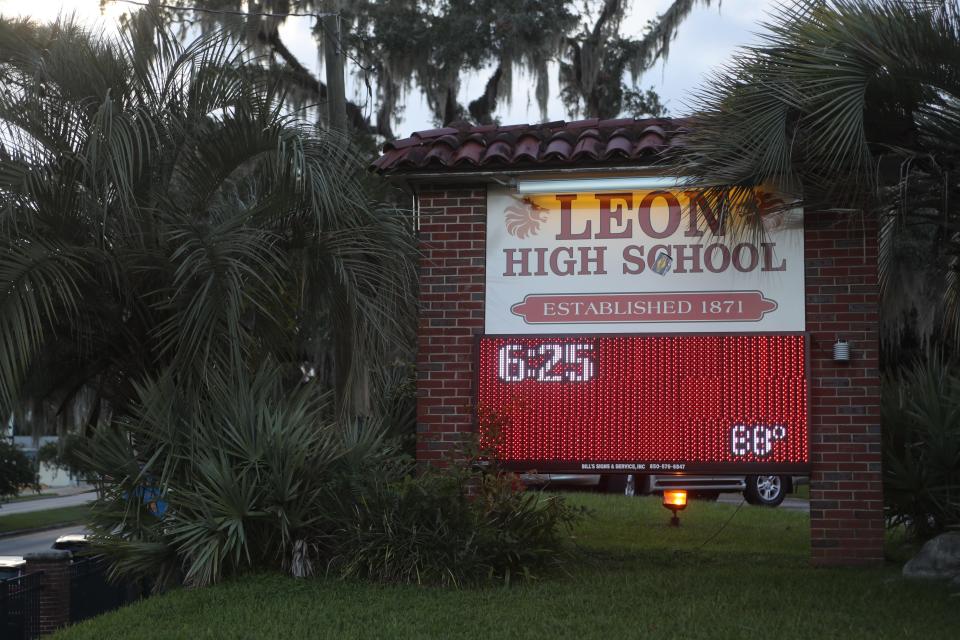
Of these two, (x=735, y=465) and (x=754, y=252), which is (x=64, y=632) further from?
(x=754, y=252)

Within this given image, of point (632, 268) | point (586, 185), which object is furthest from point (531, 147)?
point (632, 268)

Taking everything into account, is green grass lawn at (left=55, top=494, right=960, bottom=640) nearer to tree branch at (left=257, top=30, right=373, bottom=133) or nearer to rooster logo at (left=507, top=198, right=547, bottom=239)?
rooster logo at (left=507, top=198, right=547, bottom=239)

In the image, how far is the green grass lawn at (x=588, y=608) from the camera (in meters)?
7.33

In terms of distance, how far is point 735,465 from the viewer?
972 cm

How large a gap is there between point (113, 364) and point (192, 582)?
265cm

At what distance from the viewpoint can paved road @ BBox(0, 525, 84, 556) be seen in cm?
2340

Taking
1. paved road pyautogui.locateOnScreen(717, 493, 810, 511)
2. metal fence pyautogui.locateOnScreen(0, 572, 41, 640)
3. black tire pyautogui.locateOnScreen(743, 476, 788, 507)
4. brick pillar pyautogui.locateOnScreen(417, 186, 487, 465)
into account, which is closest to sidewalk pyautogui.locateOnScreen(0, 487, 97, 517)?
paved road pyautogui.locateOnScreen(717, 493, 810, 511)

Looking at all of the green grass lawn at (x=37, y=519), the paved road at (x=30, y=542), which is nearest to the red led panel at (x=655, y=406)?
the paved road at (x=30, y=542)

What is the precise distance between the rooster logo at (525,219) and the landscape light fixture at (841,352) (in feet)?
9.25

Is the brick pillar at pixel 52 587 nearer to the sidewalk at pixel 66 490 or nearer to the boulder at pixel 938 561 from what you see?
the boulder at pixel 938 561

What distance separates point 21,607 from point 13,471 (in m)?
19.0

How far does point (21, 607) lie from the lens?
9883 millimetres

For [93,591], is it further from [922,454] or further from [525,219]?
[922,454]

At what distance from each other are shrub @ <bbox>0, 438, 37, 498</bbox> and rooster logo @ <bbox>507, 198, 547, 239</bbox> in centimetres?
1997
